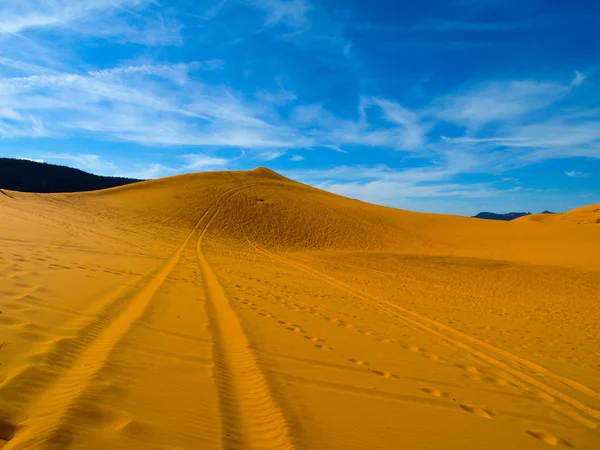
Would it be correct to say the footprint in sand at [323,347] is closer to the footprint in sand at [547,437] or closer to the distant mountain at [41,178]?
the footprint in sand at [547,437]

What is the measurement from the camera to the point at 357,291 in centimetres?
1212

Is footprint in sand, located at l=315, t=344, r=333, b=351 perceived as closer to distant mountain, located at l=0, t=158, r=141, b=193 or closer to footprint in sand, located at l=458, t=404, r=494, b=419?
footprint in sand, located at l=458, t=404, r=494, b=419

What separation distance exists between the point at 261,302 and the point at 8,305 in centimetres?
470

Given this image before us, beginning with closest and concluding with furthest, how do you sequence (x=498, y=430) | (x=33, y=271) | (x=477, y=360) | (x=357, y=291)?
(x=498, y=430) < (x=477, y=360) < (x=33, y=271) < (x=357, y=291)

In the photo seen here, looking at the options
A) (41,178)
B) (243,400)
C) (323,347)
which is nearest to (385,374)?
(323,347)

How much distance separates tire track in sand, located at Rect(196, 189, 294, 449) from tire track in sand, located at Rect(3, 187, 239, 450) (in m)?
1.17

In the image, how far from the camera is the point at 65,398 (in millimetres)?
2941

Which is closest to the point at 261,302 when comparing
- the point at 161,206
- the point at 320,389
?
the point at 320,389

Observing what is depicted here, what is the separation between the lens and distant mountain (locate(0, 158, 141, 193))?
7543 cm

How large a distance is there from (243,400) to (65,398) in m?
1.50

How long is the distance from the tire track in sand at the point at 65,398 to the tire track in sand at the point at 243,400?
3.85 feet

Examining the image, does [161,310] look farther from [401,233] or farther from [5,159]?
[5,159]

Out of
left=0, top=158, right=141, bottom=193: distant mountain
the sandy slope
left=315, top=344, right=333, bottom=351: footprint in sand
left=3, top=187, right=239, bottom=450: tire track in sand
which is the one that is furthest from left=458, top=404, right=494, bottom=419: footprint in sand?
left=0, top=158, right=141, bottom=193: distant mountain

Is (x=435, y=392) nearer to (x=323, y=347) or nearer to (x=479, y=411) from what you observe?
(x=479, y=411)
